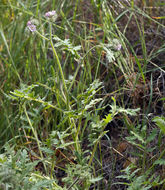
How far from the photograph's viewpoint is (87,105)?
153 centimetres

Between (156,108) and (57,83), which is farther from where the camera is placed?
(156,108)

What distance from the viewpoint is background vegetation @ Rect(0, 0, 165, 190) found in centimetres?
157

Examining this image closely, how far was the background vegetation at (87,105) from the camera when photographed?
5.14 ft

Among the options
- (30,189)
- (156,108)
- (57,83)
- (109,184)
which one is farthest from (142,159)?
(30,189)

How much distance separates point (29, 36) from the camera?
2.49 metres

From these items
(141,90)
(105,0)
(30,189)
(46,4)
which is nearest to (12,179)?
(30,189)

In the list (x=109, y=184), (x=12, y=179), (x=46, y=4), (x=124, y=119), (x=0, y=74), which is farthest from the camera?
(x=46, y=4)

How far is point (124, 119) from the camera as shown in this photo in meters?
1.85

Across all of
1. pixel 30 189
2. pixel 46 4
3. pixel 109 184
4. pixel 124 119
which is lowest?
pixel 109 184

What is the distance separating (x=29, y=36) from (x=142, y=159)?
1.33m

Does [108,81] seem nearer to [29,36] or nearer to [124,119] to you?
[124,119]

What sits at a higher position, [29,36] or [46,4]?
[46,4]

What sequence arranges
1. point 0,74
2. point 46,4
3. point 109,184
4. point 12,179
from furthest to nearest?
1. point 46,4
2. point 0,74
3. point 109,184
4. point 12,179

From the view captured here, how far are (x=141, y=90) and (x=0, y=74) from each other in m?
1.12
